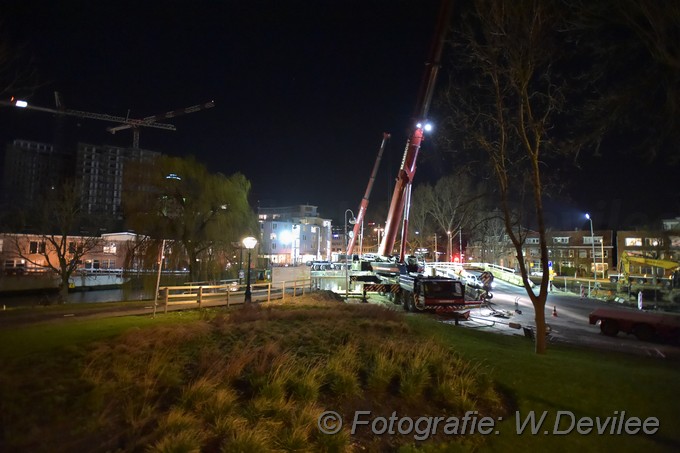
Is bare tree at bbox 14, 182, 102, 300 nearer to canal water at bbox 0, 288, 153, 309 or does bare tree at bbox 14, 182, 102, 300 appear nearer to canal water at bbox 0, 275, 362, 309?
canal water at bbox 0, 288, 153, 309

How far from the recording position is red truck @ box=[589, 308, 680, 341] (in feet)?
56.6

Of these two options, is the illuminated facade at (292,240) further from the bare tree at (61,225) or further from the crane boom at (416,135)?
the crane boom at (416,135)

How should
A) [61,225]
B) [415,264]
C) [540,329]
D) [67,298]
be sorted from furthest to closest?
[67,298] → [61,225] → [415,264] → [540,329]

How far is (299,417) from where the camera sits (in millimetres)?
6445

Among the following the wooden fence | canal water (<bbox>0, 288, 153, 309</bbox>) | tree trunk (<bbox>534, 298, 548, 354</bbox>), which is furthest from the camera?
canal water (<bbox>0, 288, 153, 309</bbox>)

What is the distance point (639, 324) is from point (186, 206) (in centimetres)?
2713

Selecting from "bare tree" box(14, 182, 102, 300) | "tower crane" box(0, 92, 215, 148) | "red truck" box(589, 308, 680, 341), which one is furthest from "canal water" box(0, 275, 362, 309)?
"tower crane" box(0, 92, 215, 148)

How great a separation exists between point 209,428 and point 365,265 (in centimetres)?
3153

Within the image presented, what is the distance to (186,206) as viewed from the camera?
29750 millimetres

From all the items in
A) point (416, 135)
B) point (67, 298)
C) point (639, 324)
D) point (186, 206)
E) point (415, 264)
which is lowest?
point (67, 298)

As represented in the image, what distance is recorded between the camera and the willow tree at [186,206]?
1120 inches

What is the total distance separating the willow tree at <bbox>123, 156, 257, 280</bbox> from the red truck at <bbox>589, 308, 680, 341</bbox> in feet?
78.6

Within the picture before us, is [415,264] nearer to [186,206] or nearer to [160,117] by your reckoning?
[186,206]

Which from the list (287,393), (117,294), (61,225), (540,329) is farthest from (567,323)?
(117,294)
